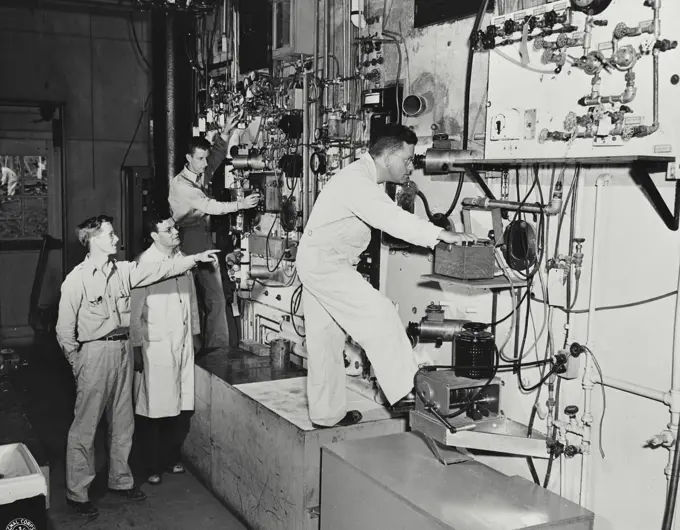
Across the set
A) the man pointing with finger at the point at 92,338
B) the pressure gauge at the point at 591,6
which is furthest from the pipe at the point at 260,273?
the pressure gauge at the point at 591,6

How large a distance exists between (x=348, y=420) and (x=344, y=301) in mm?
664

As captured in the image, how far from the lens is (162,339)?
15.3 feet

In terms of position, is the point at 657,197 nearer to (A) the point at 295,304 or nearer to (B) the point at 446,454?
(B) the point at 446,454

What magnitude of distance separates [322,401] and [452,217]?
3.85 ft

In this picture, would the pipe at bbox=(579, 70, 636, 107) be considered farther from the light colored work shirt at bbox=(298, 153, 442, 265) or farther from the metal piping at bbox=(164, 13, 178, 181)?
the metal piping at bbox=(164, 13, 178, 181)

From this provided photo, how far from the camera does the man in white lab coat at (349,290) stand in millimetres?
3500

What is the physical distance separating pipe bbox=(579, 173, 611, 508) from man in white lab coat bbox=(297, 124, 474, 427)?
0.78 metres

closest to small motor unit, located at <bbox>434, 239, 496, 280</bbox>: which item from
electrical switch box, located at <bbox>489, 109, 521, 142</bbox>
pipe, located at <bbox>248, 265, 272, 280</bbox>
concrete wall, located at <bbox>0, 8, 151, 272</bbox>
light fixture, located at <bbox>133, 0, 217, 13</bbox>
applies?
electrical switch box, located at <bbox>489, 109, 521, 142</bbox>

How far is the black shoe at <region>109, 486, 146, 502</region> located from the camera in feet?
14.6

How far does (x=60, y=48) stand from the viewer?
7723mm

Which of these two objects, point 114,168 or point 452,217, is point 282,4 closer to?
point 452,217

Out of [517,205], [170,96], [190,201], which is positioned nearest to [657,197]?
[517,205]

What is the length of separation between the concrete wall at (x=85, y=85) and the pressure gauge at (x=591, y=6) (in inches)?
236

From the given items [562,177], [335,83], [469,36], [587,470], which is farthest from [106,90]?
[587,470]
